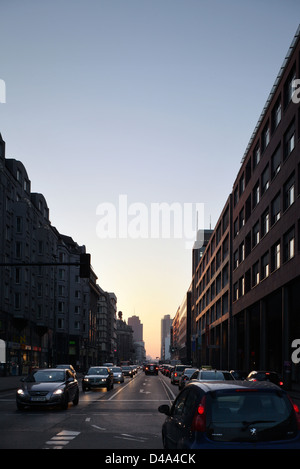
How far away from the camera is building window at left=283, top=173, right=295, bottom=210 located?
38469mm

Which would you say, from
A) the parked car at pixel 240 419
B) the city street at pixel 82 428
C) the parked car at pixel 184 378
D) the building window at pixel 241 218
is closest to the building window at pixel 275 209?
the parked car at pixel 184 378

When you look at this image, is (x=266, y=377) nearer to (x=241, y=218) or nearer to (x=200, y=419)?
(x=200, y=419)

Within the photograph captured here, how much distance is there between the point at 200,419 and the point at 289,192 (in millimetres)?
34398

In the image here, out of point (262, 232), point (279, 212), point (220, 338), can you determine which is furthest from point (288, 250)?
point (220, 338)

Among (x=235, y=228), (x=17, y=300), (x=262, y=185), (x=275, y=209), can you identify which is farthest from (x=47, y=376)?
(x=235, y=228)

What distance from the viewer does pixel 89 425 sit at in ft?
53.4

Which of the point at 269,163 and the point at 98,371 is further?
the point at 269,163

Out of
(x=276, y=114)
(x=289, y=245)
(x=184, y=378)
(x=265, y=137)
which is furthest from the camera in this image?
(x=265, y=137)

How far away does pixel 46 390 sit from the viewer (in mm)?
20688

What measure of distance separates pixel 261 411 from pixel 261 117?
147ft

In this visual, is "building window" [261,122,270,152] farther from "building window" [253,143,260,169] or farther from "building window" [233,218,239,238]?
"building window" [233,218,239,238]

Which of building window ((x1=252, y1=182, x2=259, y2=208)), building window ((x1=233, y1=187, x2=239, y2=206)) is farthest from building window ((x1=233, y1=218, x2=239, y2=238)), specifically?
building window ((x1=252, y1=182, x2=259, y2=208))

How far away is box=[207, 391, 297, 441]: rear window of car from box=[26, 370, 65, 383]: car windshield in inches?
621

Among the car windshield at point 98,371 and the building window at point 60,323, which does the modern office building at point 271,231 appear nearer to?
the car windshield at point 98,371
